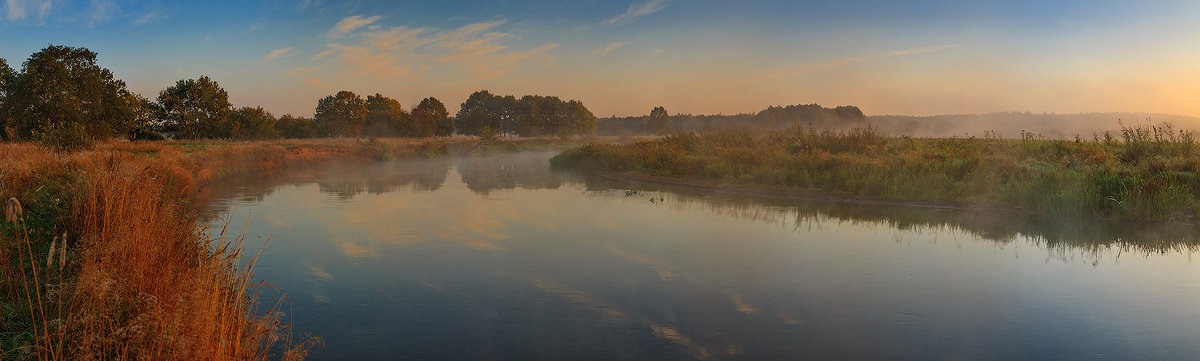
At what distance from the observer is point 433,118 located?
121812 millimetres

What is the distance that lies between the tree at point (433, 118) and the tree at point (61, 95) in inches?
2890

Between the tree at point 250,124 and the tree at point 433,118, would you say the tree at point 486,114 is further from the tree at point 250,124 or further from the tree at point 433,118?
the tree at point 250,124

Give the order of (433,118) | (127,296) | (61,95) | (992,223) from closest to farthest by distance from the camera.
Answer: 1. (127,296)
2. (992,223)
3. (61,95)
4. (433,118)

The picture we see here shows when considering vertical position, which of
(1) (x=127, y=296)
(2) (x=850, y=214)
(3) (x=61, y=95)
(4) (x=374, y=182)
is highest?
(3) (x=61, y=95)

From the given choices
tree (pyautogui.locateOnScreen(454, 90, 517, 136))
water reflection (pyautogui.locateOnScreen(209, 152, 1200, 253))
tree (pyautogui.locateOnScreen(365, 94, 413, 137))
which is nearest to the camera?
water reflection (pyautogui.locateOnScreen(209, 152, 1200, 253))

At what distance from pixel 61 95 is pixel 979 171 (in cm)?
4838

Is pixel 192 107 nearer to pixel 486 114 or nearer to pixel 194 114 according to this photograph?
pixel 194 114

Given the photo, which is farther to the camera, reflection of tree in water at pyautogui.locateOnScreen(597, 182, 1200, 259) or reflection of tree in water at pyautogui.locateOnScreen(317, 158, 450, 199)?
reflection of tree in water at pyautogui.locateOnScreen(317, 158, 450, 199)

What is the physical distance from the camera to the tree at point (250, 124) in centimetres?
8075

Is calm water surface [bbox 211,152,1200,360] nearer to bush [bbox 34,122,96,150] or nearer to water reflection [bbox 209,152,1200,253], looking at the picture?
water reflection [bbox 209,152,1200,253]

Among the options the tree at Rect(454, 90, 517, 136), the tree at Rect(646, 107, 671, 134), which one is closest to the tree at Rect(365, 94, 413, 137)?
the tree at Rect(454, 90, 517, 136)

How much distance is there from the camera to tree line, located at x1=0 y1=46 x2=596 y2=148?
40125 mm

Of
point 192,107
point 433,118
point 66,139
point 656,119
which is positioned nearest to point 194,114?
point 192,107

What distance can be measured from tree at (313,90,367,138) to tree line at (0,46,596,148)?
15cm
